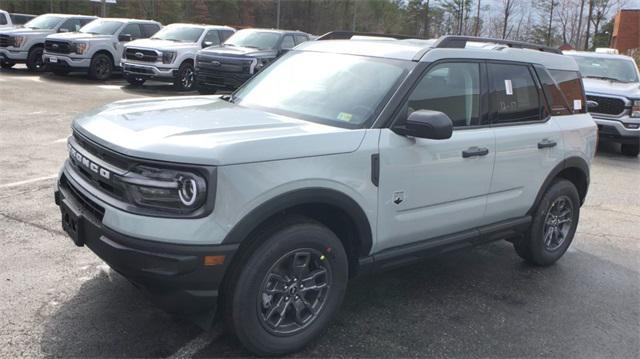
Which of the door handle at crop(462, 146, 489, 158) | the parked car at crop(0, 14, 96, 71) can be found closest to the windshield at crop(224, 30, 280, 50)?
the parked car at crop(0, 14, 96, 71)

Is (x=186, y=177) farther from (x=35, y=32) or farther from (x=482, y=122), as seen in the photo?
(x=35, y=32)

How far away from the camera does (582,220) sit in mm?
6805

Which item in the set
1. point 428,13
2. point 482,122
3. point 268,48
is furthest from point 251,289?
point 428,13

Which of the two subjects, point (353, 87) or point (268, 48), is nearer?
point (353, 87)

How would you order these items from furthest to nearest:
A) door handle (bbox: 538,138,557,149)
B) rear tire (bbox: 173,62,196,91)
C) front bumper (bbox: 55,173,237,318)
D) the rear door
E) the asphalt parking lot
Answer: rear tire (bbox: 173,62,196,91) → door handle (bbox: 538,138,557,149) → the rear door → the asphalt parking lot → front bumper (bbox: 55,173,237,318)

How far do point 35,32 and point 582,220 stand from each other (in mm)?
16852

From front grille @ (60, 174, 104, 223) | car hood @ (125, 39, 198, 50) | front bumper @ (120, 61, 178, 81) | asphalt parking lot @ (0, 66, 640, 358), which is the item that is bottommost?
asphalt parking lot @ (0, 66, 640, 358)

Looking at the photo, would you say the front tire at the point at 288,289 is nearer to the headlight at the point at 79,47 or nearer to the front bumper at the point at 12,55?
the headlight at the point at 79,47

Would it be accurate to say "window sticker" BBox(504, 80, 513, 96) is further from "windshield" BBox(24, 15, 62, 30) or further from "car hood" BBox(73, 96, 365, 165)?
"windshield" BBox(24, 15, 62, 30)

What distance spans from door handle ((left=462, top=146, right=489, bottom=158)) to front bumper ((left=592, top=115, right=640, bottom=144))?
7961mm

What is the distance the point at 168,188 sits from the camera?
9.66 ft

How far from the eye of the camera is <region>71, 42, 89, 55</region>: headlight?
16344 mm

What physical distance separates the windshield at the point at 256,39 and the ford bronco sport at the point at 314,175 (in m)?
11.3

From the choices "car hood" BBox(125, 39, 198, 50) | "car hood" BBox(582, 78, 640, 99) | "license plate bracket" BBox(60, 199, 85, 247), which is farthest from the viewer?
"car hood" BBox(125, 39, 198, 50)
